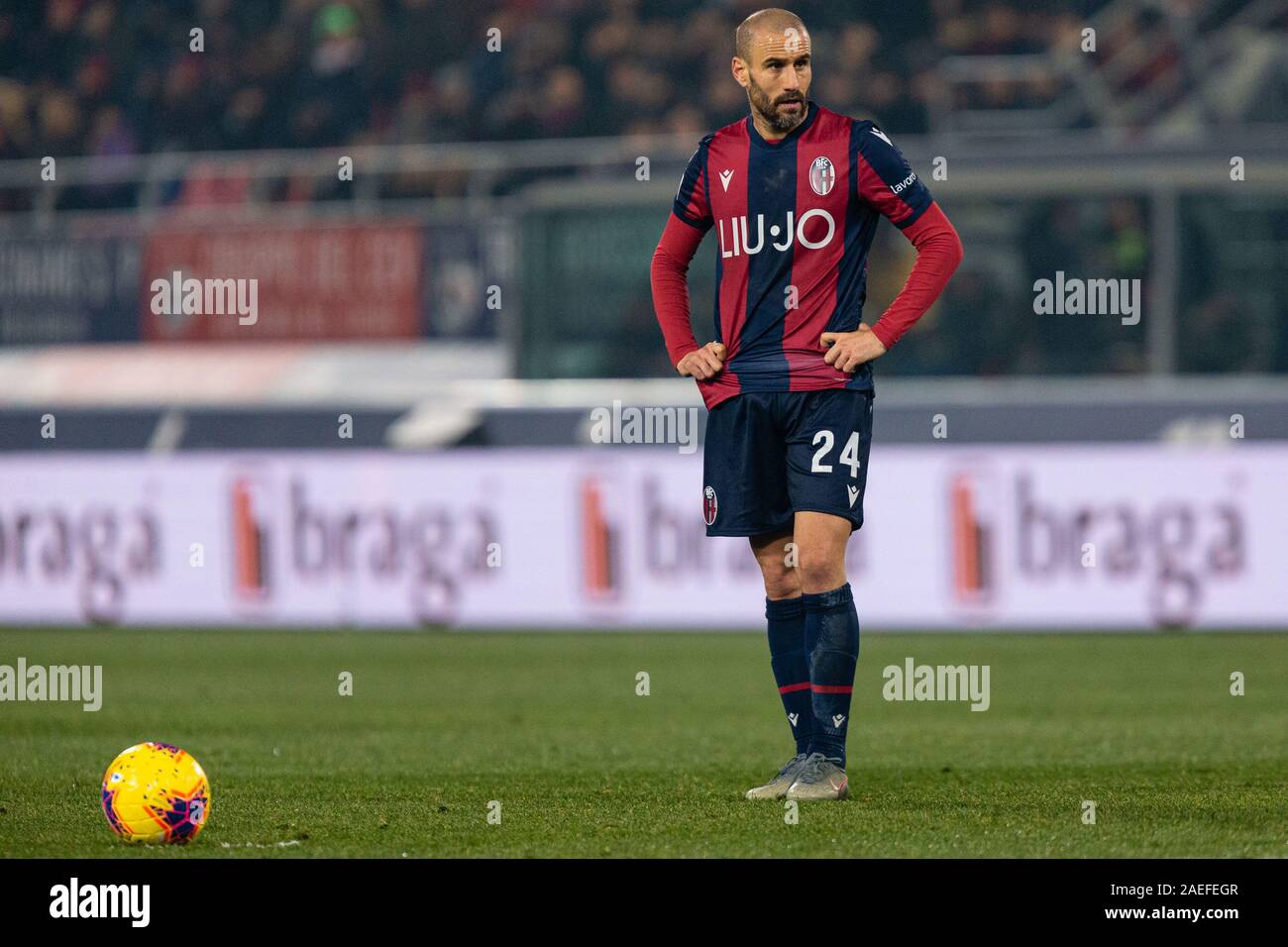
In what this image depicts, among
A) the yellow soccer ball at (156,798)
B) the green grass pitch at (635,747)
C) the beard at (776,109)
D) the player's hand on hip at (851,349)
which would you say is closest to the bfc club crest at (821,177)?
the beard at (776,109)

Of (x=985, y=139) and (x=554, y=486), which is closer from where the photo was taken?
(x=554, y=486)

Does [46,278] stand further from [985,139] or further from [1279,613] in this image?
[1279,613]

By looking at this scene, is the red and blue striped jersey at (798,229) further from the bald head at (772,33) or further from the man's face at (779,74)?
the bald head at (772,33)

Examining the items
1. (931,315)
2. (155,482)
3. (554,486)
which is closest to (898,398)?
(931,315)

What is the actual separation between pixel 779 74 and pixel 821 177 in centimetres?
33

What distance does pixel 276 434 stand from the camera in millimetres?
16484

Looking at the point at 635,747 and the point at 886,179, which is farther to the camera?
the point at 635,747

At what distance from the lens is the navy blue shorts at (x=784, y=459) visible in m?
6.50

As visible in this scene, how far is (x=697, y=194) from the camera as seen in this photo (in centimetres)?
674

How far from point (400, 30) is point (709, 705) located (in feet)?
41.4

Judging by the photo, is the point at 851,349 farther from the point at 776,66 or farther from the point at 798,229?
the point at 776,66

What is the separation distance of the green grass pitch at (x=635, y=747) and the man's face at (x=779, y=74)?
2064 millimetres

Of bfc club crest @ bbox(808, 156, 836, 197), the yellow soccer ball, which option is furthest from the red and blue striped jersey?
the yellow soccer ball

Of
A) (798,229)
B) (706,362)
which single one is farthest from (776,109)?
(706,362)
